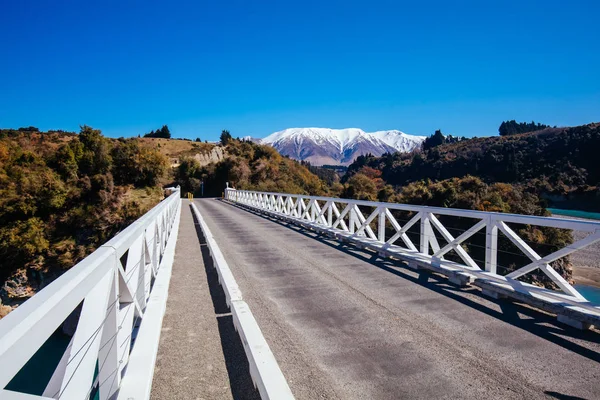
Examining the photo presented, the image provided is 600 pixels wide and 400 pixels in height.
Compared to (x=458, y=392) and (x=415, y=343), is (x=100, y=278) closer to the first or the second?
(x=458, y=392)

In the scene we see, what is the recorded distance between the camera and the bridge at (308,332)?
1965 mm

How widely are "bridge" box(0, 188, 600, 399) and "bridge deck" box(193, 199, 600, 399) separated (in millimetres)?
16

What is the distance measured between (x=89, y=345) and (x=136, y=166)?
4407 cm

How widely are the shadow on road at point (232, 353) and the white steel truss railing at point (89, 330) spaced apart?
0.68 meters

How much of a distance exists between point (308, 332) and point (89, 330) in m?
2.38

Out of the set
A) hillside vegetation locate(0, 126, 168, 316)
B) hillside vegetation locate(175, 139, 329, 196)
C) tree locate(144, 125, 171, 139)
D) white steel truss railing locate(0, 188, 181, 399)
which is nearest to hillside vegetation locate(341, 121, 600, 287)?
hillside vegetation locate(175, 139, 329, 196)

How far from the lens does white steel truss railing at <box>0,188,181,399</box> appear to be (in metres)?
1.21

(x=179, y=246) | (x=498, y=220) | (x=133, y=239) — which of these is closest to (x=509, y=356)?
(x=498, y=220)

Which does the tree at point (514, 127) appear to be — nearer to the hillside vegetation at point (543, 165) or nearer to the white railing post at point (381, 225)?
the hillside vegetation at point (543, 165)

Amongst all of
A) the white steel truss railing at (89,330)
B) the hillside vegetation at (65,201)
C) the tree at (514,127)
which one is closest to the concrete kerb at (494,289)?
the white steel truss railing at (89,330)

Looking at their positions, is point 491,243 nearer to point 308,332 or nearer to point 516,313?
point 516,313

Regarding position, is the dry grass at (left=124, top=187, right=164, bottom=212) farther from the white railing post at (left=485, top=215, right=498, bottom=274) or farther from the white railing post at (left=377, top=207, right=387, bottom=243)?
the white railing post at (left=485, top=215, right=498, bottom=274)

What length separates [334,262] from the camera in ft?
24.3

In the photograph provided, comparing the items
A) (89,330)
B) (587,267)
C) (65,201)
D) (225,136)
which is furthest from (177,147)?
(89,330)
